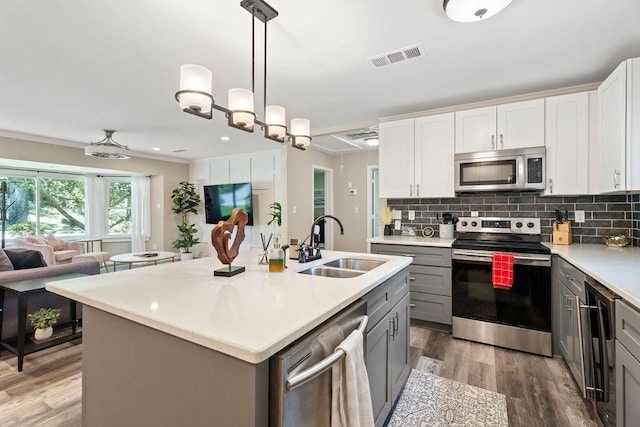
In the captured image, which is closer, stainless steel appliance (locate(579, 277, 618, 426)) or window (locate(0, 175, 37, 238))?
stainless steel appliance (locate(579, 277, 618, 426))

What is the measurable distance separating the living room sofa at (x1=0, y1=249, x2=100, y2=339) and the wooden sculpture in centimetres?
230

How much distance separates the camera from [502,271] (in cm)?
256

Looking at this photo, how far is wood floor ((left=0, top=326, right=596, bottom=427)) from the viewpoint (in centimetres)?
182

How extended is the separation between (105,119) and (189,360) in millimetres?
4094

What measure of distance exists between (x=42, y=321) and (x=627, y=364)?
389 centimetres

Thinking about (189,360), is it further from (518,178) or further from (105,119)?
(105,119)

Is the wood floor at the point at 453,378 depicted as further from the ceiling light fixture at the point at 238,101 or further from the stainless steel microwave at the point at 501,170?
the ceiling light fixture at the point at 238,101

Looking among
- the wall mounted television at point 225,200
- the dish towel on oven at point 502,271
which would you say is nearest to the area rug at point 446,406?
the dish towel on oven at point 502,271

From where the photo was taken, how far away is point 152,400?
3.47ft

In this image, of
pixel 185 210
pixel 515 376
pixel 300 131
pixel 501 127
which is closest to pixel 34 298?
pixel 300 131

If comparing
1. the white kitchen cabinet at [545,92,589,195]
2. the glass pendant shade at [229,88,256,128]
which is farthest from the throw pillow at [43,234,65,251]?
the white kitchen cabinet at [545,92,589,195]

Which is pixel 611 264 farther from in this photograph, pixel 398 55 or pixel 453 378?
pixel 398 55

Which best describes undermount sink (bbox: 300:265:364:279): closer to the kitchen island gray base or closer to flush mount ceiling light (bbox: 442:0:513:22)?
the kitchen island gray base

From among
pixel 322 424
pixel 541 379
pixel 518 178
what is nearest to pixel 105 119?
pixel 322 424
